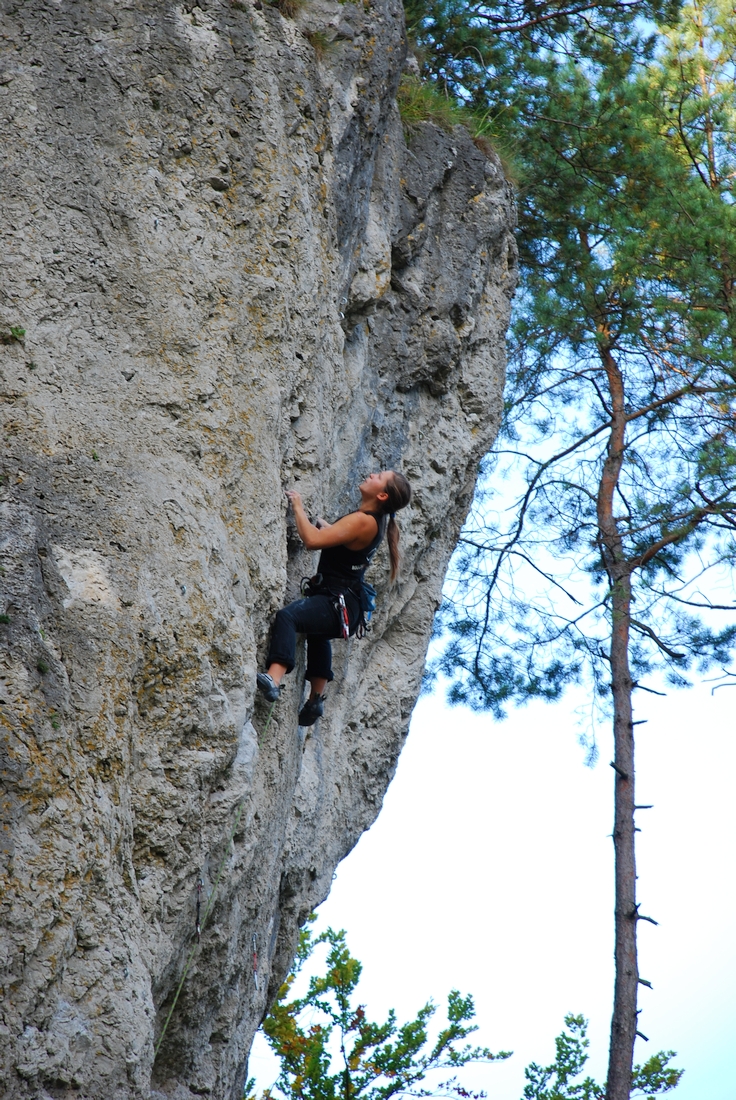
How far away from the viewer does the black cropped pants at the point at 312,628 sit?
541 cm

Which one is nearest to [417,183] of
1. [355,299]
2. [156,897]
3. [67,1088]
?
[355,299]

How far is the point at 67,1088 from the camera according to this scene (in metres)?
3.69

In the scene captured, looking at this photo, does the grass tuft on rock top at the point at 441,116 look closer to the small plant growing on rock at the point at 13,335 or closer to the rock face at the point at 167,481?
the rock face at the point at 167,481

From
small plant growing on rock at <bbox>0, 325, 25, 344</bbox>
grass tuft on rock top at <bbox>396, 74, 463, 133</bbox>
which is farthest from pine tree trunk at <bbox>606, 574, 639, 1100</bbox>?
small plant growing on rock at <bbox>0, 325, 25, 344</bbox>

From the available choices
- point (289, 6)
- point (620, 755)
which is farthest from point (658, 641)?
point (289, 6)

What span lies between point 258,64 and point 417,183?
2.20m

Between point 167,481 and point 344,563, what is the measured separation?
137cm

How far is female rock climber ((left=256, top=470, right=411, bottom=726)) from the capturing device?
5430 millimetres

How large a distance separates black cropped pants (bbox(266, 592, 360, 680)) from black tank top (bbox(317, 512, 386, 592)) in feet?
0.24

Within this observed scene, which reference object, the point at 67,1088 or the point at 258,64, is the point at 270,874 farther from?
the point at 258,64

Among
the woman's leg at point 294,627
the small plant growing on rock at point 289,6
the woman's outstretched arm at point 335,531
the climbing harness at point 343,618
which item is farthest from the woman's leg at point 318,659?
the small plant growing on rock at point 289,6

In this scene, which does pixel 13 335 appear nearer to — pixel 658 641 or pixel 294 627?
pixel 294 627

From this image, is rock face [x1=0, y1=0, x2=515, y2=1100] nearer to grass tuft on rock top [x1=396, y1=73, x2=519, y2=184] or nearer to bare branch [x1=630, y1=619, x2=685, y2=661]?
grass tuft on rock top [x1=396, y1=73, x2=519, y2=184]

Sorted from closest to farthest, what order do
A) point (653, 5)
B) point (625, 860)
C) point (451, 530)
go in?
point (451, 530)
point (625, 860)
point (653, 5)
